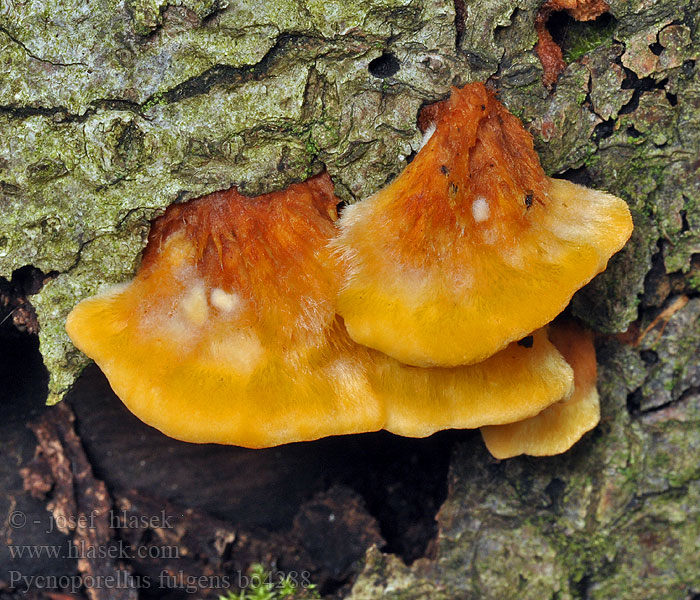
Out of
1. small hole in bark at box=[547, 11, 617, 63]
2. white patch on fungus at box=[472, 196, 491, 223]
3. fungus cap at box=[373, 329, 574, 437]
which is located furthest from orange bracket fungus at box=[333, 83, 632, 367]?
small hole in bark at box=[547, 11, 617, 63]

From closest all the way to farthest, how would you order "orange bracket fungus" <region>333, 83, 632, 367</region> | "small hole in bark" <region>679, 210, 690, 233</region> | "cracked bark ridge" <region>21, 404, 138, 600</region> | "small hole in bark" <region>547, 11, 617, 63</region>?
"orange bracket fungus" <region>333, 83, 632, 367</region> → "small hole in bark" <region>547, 11, 617, 63</region> → "small hole in bark" <region>679, 210, 690, 233</region> → "cracked bark ridge" <region>21, 404, 138, 600</region>

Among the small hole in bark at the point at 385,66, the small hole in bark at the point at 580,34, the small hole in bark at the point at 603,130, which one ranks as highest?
the small hole in bark at the point at 580,34

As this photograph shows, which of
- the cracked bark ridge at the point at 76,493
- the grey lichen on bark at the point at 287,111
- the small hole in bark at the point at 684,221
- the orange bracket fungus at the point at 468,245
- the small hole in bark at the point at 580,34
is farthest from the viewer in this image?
the cracked bark ridge at the point at 76,493

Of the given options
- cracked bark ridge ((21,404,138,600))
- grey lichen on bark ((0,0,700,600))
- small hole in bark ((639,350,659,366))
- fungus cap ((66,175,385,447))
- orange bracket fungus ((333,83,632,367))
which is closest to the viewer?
orange bracket fungus ((333,83,632,367))

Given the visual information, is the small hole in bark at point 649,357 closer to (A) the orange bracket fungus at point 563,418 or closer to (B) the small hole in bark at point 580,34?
(A) the orange bracket fungus at point 563,418

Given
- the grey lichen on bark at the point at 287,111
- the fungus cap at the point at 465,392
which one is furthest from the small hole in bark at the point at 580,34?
the fungus cap at the point at 465,392

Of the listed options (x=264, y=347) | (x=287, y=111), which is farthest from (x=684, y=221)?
(x=264, y=347)

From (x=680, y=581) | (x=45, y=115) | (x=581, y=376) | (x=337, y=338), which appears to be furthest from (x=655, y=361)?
(x=45, y=115)

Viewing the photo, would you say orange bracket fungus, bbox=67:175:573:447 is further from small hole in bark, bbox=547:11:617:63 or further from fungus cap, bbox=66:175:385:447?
small hole in bark, bbox=547:11:617:63
